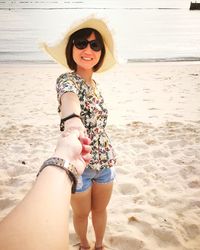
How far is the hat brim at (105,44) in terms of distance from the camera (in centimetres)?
231

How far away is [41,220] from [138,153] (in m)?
4.47

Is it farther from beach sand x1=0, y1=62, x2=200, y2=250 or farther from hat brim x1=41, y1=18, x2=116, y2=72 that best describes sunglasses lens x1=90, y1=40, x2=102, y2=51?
beach sand x1=0, y1=62, x2=200, y2=250

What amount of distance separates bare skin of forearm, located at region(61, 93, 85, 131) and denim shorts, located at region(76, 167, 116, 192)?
0.70m

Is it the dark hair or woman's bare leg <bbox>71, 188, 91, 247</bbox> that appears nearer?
the dark hair

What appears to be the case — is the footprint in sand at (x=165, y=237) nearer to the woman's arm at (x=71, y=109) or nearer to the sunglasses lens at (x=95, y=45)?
the woman's arm at (x=71, y=109)

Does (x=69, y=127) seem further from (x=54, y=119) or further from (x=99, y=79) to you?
(x=99, y=79)

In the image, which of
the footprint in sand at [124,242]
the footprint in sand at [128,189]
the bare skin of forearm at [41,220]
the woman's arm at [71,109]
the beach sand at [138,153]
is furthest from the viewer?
the footprint in sand at [128,189]

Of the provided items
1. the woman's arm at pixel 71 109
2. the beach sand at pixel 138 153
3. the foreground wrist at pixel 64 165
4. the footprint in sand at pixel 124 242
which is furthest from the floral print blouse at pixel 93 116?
the beach sand at pixel 138 153

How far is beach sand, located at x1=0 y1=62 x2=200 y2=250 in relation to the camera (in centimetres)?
344

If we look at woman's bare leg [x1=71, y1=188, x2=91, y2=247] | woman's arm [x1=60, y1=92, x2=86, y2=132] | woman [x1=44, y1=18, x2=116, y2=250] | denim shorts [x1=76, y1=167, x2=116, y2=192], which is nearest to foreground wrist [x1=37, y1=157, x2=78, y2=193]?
woman's arm [x1=60, y1=92, x2=86, y2=132]

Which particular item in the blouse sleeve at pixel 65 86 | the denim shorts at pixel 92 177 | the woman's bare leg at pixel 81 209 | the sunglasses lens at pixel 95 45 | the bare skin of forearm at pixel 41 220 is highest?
the sunglasses lens at pixel 95 45

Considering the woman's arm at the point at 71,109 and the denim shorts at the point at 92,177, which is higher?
the woman's arm at the point at 71,109

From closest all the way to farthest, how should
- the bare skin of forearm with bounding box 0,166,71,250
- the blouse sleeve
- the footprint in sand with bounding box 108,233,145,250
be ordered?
the bare skin of forearm with bounding box 0,166,71,250 → the blouse sleeve → the footprint in sand with bounding box 108,233,145,250

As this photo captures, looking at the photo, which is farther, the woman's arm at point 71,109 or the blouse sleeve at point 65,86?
the blouse sleeve at point 65,86
